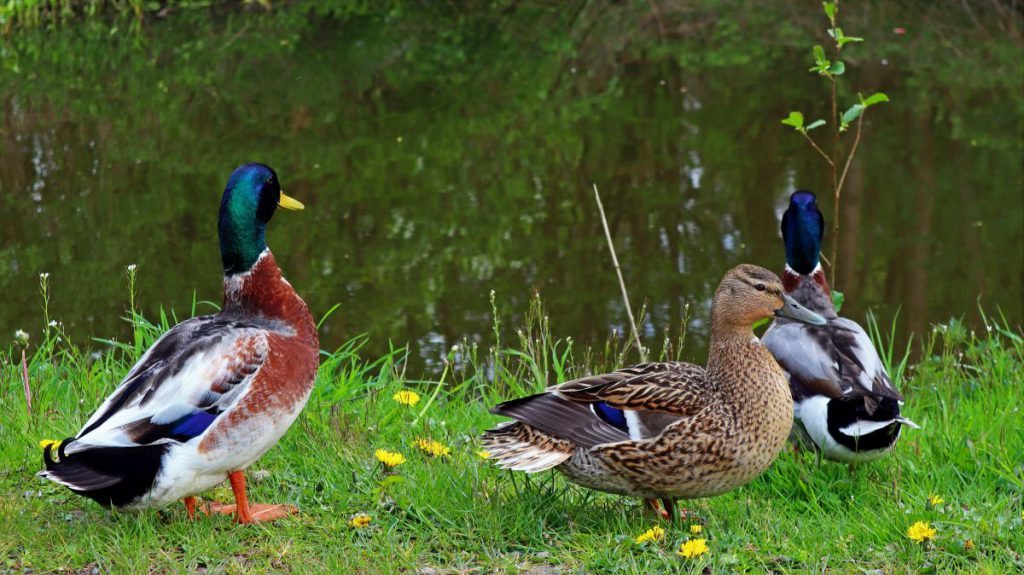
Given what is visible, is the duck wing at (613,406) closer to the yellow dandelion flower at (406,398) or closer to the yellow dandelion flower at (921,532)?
the yellow dandelion flower at (921,532)

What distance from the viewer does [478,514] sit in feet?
11.7

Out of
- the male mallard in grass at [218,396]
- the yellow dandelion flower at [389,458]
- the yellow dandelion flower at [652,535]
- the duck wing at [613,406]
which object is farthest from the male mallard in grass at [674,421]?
the male mallard in grass at [218,396]

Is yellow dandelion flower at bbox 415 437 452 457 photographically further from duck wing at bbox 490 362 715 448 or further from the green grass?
duck wing at bbox 490 362 715 448

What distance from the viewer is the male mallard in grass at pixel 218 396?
3.20 m

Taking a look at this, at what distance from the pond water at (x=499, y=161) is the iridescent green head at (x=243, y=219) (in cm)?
340

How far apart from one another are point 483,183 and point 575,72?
420cm

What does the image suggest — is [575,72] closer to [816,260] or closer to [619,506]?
[816,260]

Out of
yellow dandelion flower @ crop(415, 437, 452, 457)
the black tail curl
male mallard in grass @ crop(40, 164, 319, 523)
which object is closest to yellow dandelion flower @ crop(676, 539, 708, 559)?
yellow dandelion flower @ crop(415, 437, 452, 457)

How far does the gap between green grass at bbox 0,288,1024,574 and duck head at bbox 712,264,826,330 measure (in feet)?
1.92

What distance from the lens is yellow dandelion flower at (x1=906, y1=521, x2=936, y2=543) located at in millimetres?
3342

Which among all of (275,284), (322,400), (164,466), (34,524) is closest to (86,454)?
(164,466)

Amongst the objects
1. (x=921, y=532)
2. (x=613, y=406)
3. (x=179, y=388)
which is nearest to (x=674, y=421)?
(x=613, y=406)

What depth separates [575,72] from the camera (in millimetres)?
13984

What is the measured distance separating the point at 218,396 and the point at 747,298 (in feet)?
5.07
